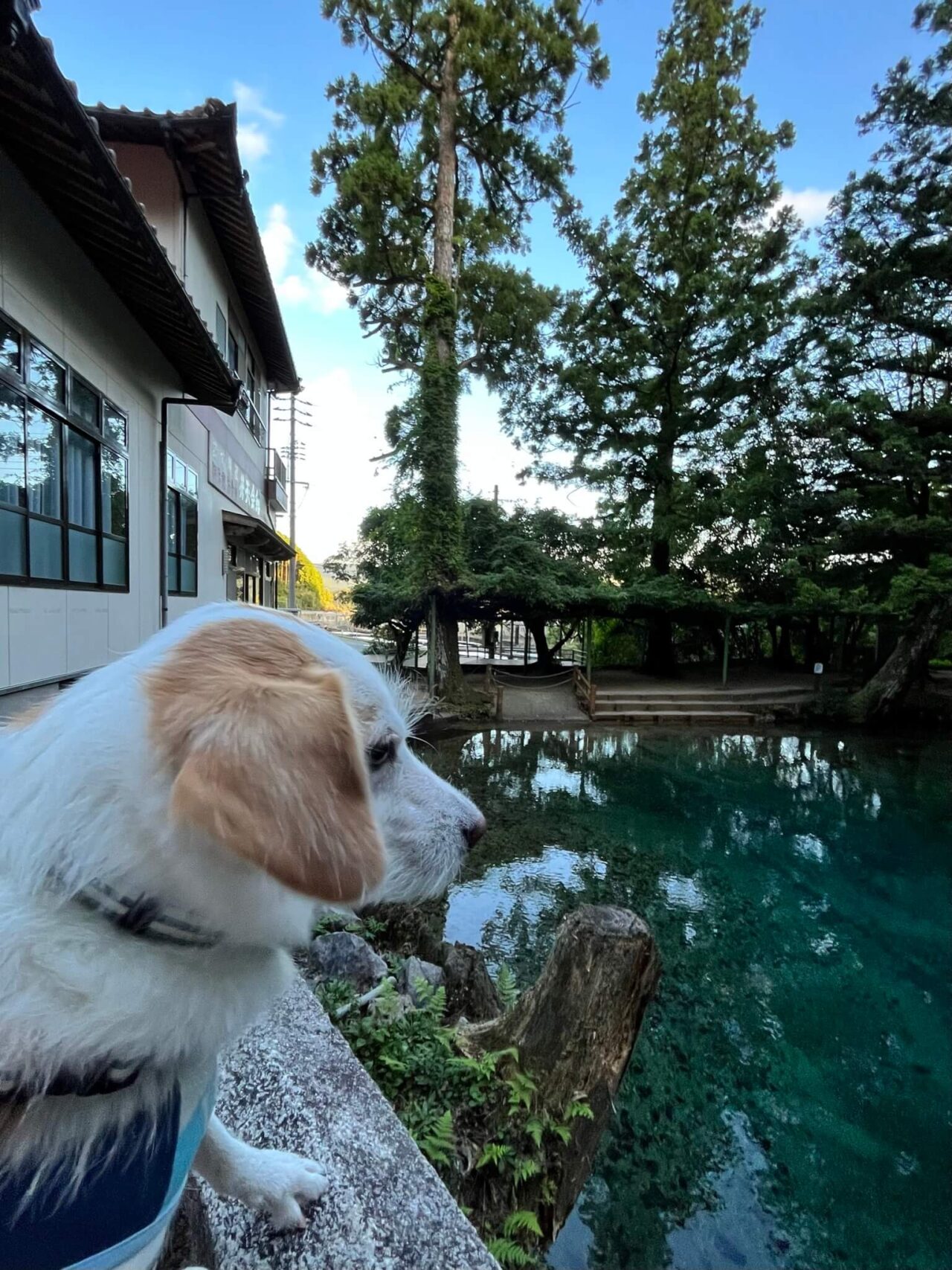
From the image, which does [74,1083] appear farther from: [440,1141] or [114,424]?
[114,424]

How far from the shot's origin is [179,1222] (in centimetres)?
158

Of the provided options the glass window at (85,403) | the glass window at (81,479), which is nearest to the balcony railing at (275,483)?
the glass window at (85,403)

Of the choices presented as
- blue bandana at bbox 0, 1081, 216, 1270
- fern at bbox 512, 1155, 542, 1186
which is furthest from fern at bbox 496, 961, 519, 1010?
blue bandana at bbox 0, 1081, 216, 1270

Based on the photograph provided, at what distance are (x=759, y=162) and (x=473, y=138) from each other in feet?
28.9

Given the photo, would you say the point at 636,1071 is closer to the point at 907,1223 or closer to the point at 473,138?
the point at 907,1223

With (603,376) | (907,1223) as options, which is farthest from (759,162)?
(907,1223)

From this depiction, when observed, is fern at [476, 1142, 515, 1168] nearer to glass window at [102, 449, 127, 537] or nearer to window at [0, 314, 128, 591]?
window at [0, 314, 128, 591]

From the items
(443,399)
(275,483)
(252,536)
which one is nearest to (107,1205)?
(252,536)

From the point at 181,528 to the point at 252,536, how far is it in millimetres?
4147

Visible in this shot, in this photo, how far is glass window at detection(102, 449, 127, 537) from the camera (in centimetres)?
581

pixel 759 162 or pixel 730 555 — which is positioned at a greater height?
pixel 759 162

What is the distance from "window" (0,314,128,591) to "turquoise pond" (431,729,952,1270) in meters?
5.03

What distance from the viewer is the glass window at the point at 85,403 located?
5.15 metres

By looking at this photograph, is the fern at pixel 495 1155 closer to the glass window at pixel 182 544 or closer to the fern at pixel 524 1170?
the fern at pixel 524 1170
